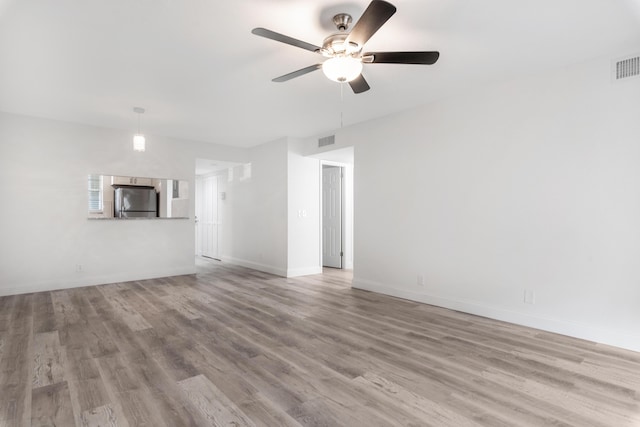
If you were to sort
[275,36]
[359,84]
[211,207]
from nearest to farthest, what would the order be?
1. [275,36]
2. [359,84]
3. [211,207]

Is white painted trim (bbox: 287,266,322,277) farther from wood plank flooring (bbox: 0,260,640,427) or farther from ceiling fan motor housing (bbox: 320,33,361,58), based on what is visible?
ceiling fan motor housing (bbox: 320,33,361,58)

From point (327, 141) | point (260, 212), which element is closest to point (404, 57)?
point (327, 141)

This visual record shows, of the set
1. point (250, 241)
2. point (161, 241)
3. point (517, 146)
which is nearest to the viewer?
point (517, 146)

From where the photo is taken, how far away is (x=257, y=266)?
7062 mm

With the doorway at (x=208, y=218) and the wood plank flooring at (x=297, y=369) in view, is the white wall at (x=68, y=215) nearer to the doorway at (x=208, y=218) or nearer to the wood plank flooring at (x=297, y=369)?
the wood plank flooring at (x=297, y=369)

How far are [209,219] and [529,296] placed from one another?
7.68 meters

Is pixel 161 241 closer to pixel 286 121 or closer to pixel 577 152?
pixel 286 121

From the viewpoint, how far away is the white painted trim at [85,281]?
491 centimetres

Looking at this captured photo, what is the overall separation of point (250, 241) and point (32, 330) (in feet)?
13.8

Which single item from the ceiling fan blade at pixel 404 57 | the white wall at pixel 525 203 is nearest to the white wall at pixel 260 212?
the white wall at pixel 525 203

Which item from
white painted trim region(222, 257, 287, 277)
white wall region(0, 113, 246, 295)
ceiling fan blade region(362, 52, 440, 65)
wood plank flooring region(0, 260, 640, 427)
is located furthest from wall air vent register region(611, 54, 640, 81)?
white wall region(0, 113, 246, 295)

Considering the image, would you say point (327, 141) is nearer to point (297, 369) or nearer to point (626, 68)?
point (626, 68)

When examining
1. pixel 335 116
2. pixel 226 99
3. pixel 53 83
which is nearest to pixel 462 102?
pixel 335 116

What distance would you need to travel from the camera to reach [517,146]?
3604 mm
